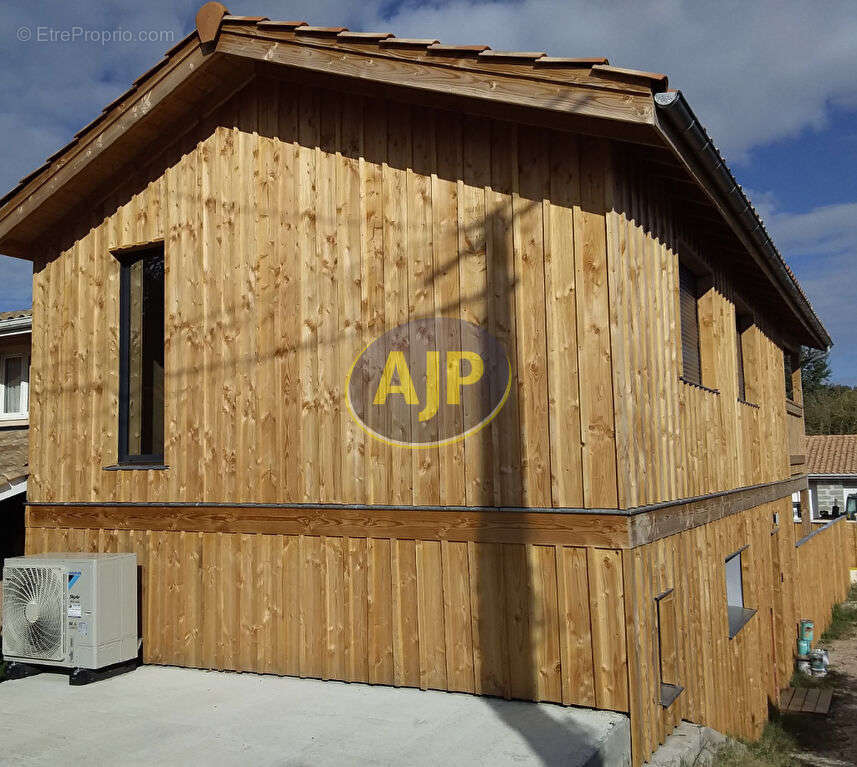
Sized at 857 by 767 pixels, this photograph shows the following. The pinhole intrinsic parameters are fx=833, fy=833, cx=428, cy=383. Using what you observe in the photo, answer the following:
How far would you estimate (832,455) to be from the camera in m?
31.4

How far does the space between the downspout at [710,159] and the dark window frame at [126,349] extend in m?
4.85

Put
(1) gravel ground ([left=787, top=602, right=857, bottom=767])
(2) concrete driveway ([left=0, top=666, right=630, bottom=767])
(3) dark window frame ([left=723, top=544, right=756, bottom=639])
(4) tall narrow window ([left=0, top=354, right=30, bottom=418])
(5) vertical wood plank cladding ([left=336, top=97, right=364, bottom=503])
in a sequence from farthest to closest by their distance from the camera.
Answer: (4) tall narrow window ([left=0, top=354, right=30, bottom=418]) → (1) gravel ground ([left=787, top=602, right=857, bottom=767]) → (3) dark window frame ([left=723, top=544, right=756, bottom=639]) → (5) vertical wood plank cladding ([left=336, top=97, right=364, bottom=503]) → (2) concrete driveway ([left=0, top=666, right=630, bottom=767])

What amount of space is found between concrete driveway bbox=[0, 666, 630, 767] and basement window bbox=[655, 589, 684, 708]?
83 cm

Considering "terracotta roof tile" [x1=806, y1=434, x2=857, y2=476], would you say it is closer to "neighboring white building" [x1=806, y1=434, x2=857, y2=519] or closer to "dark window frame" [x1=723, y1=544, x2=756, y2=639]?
"neighboring white building" [x1=806, y1=434, x2=857, y2=519]

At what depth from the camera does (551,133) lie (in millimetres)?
6000

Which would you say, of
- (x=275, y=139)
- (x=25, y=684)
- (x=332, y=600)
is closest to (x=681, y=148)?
(x=275, y=139)

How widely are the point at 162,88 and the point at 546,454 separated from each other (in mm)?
4637

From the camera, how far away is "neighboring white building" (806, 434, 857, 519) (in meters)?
30.0

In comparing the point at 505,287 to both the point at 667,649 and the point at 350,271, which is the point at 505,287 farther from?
the point at 667,649

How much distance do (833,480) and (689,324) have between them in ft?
84.1

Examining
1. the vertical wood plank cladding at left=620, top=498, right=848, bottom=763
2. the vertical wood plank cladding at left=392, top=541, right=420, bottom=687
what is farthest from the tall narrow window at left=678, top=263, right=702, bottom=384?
the vertical wood plank cladding at left=392, top=541, right=420, bottom=687

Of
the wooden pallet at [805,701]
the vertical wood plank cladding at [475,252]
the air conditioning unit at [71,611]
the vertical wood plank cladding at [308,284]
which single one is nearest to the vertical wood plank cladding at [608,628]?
the vertical wood plank cladding at [475,252]

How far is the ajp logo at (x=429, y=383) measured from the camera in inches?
242

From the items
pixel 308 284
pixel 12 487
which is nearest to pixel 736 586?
pixel 308 284
